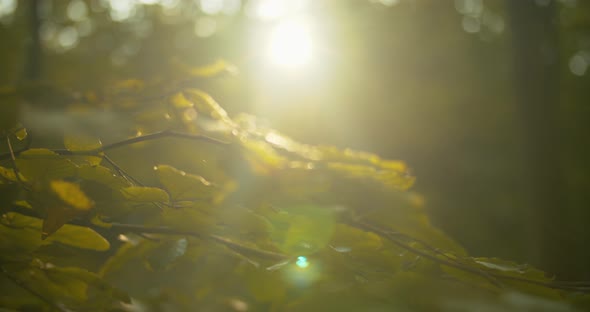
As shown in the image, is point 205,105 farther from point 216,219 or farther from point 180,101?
point 216,219

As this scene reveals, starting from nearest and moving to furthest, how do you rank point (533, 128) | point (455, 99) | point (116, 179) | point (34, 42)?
1. point (116, 179)
2. point (533, 128)
3. point (34, 42)
4. point (455, 99)

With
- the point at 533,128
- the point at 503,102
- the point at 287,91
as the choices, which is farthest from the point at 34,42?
the point at 503,102

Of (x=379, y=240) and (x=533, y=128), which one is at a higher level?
(x=533, y=128)

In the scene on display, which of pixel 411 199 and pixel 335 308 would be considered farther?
pixel 411 199

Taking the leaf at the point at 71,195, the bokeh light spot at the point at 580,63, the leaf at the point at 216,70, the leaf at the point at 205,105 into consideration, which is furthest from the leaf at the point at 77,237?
the bokeh light spot at the point at 580,63

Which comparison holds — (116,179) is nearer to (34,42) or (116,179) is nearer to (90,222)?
(90,222)

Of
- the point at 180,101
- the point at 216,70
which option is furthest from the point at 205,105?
the point at 216,70

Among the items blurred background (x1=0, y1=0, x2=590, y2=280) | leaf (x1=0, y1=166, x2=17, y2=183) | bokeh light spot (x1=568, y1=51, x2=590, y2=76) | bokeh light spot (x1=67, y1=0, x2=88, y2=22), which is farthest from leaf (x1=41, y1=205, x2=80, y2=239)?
bokeh light spot (x1=568, y1=51, x2=590, y2=76)
